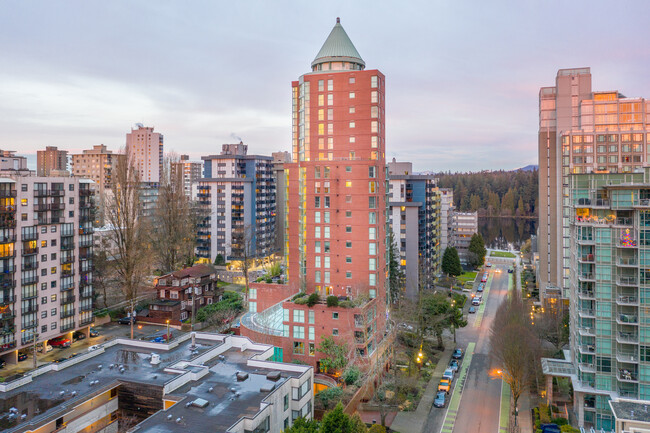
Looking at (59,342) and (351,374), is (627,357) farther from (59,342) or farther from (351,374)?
(59,342)

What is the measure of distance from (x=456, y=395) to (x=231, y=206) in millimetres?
67194

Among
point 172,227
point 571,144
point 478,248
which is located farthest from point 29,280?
point 478,248

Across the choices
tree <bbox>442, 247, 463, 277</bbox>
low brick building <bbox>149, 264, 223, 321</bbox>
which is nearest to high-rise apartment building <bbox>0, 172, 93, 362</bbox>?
low brick building <bbox>149, 264, 223, 321</bbox>

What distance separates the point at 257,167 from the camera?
10381 cm

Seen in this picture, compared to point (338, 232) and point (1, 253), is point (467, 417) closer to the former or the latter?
point (338, 232)

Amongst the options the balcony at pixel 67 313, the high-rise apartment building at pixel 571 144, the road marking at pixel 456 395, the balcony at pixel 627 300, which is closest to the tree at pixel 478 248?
the high-rise apartment building at pixel 571 144

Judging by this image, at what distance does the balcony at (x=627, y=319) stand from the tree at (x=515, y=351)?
8572mm

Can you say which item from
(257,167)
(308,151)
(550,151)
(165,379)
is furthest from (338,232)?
(257,167)

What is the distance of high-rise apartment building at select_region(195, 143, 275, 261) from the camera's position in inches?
3939

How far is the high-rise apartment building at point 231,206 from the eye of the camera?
10006 centimetres

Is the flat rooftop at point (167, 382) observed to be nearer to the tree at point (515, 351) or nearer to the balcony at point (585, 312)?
the tree at point (515, 351)

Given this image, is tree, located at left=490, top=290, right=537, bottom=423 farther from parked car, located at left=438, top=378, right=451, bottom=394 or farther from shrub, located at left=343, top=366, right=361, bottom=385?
shrub, located at left=343, top=366, right=361, bottom=385

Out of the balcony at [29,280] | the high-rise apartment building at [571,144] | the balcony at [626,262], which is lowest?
the balcony at [29,280]

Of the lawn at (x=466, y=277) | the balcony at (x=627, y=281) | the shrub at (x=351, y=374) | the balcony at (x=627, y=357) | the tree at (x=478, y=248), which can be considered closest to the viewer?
the balcony at (x=627, y=357)
